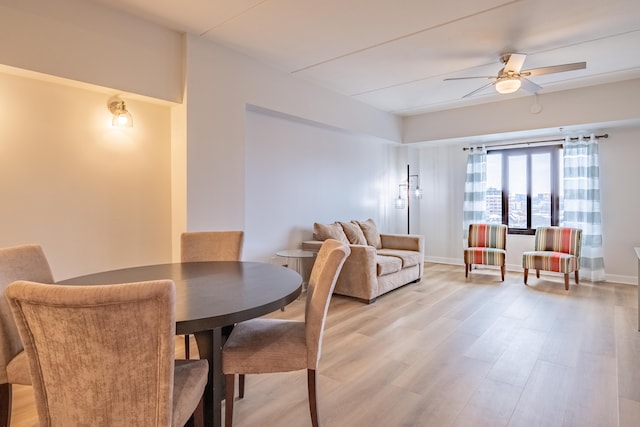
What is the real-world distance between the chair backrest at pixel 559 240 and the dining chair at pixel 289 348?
4544 millimetres

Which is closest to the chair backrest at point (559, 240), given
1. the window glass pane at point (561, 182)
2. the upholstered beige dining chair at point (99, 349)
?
the window glass pane at point (561, 182)

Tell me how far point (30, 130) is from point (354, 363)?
290 cm

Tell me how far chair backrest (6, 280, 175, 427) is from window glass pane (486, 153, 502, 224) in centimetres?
617

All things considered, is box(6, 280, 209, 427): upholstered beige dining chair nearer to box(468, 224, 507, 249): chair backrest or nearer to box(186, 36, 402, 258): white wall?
box(186, 36, 402, 258): white wall

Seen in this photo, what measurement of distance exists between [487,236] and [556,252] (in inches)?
36.3

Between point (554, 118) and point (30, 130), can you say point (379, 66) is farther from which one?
point (30, 130)

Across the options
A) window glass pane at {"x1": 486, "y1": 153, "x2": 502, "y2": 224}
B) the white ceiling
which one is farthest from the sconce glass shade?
the white ceiling

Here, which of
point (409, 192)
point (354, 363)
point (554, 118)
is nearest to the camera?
point (354, 363)

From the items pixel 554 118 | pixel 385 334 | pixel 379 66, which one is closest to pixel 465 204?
pixel 554 118

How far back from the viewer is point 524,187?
5.79 m

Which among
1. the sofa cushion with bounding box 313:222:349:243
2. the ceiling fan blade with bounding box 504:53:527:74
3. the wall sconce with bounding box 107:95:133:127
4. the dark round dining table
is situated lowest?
the dark round dining table

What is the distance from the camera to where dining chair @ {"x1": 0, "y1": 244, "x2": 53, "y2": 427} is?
1.47 meters

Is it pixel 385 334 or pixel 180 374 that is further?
pixel 385 334

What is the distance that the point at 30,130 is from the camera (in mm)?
2494
